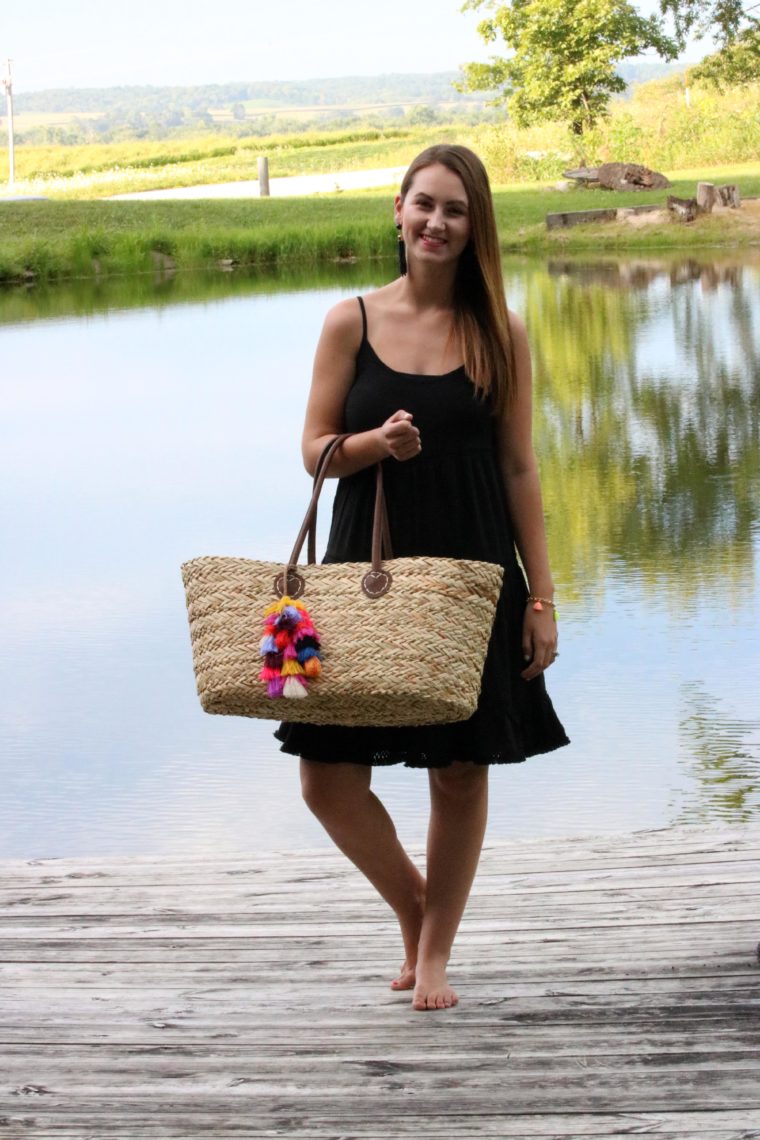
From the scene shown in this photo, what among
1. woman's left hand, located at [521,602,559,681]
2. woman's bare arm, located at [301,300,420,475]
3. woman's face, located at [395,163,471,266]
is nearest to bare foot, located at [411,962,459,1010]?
woman's left hand, located at [521,602,559,681]

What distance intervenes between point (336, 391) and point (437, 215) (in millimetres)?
281

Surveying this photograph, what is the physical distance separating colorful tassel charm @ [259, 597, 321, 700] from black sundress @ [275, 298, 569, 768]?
0.21 m

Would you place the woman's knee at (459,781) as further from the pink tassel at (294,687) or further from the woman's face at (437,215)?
the woman's face at (437,215)

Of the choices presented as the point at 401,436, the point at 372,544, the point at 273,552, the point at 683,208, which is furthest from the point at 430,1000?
the point at 683,208

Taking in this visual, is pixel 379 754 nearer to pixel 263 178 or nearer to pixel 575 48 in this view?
pixel 263 178

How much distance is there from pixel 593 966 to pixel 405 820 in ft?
5.70

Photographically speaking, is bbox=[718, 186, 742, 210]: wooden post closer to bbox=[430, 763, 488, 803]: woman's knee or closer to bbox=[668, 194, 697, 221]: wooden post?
bbox=[668, 194, 697, 221]: wooden post

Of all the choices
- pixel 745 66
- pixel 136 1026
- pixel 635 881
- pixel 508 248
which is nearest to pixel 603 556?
pixel 635 881

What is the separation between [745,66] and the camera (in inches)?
1032

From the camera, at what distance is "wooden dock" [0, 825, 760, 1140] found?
227cm

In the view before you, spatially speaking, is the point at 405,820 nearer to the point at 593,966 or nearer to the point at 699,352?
the point at 593,966

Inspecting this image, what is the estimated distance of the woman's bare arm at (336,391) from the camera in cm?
246

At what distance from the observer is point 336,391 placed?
2.54 metres

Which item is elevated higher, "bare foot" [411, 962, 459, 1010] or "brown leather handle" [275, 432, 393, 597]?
"brown leather handle" [275, 432, 393, 597]
